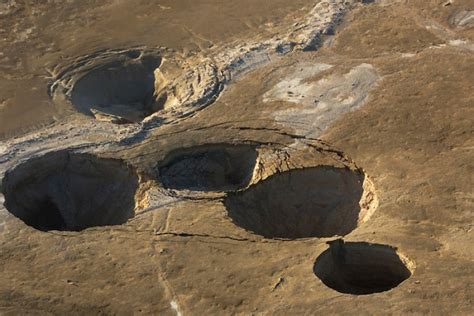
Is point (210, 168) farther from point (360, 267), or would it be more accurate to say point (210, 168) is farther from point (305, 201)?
point (360, 267)

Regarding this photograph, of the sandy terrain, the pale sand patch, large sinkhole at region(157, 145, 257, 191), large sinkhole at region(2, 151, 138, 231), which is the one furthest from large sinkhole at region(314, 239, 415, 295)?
large sinkhole at region(2, 151, 138, 231)

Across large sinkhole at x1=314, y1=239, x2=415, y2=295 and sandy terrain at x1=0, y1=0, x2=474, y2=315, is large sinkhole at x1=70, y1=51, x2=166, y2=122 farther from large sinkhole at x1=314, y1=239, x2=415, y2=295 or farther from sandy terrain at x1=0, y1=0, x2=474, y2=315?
large sinkhole at x1=314, y1=239, x2=415, y2=295

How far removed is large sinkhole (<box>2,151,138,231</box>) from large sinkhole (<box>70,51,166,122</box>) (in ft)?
→ 8.70

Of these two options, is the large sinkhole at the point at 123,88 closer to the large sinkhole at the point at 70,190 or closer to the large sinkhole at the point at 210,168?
the large sinkhole at the point at 70,190

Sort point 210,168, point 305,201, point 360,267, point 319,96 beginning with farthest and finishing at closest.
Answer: point 319,96 → point 210,168 → point 305,201 → point 360,267

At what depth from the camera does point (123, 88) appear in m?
17.8

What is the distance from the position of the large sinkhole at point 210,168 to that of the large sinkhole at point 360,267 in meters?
2.71

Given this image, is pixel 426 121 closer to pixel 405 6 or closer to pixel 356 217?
pixel 356 217

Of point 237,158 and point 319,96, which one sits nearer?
point 237,158

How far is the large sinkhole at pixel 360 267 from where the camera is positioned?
37.4 ft

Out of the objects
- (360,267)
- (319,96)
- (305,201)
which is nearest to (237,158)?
(305,201)

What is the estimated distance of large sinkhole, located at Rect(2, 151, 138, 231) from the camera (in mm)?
13812

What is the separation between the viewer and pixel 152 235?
40.2 feet

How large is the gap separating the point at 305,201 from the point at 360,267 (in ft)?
6.89
